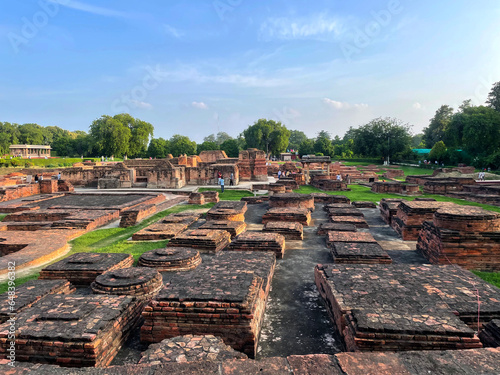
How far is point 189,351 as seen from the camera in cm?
265

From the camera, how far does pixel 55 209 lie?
35.3ft

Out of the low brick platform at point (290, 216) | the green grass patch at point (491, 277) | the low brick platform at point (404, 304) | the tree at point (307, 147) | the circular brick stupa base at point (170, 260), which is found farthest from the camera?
the tree at point (307, 147)

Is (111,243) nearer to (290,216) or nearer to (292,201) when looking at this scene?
(290,216)

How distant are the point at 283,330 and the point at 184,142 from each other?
53884 mm

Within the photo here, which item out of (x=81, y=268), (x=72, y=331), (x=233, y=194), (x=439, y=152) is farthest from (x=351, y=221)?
(x=439, y=152)

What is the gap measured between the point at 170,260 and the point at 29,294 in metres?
2.05

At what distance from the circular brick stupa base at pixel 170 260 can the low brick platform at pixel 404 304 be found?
2.32m

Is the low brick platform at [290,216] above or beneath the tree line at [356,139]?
beneath

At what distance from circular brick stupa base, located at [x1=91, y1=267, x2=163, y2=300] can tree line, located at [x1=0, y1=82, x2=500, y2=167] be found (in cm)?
3198

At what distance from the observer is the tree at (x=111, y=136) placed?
3953 cm

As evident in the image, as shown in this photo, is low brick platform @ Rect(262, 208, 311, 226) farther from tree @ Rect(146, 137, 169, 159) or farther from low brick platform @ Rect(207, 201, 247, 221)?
tree @ Rect(146, 137, 169, 159)

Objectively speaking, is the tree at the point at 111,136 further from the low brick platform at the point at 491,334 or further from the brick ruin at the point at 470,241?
the low brick platform at the point at 491,334

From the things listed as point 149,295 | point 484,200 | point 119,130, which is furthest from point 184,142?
point 149,295

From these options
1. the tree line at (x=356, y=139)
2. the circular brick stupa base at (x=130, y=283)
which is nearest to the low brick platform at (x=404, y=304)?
the circular brick stupa base at (x=130, y=283)
